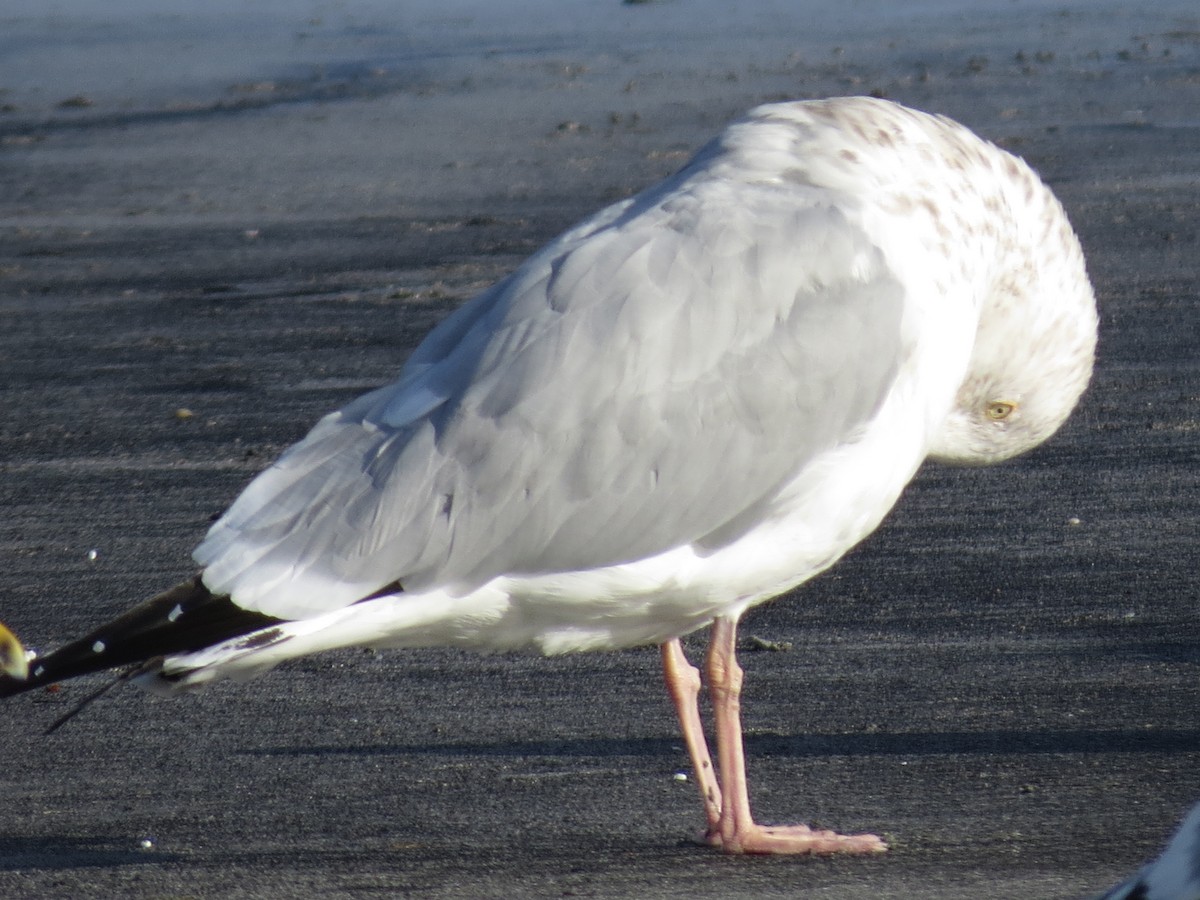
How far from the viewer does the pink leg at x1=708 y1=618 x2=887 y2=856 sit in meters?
4.50

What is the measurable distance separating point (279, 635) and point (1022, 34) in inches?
747

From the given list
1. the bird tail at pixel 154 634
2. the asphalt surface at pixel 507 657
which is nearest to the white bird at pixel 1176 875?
the asphalt surface at pixel 507 657

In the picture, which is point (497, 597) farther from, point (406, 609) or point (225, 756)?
point (225, 756)

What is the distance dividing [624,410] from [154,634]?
1.10 meters

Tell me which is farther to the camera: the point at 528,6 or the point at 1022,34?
the point at 528,6

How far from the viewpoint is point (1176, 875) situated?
8.40 ft

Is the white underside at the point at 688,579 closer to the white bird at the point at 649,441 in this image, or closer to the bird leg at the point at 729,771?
the white bird at the point at 649,441

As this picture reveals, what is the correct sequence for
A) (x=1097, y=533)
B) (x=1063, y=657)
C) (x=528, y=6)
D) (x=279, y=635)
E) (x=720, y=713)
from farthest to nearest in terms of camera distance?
(x=528, y=6) < (x=1097, y=533) < (x=1063, y=657) < (x=720, y=713) < (x=279, y=635)

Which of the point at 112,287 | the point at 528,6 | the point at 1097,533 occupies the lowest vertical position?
the point at 528,6

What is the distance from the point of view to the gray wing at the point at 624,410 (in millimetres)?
4480

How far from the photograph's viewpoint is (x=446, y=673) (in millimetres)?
5621

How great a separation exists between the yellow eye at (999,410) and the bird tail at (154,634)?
1977mm

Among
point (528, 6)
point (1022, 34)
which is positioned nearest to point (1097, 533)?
point (1022, 34)

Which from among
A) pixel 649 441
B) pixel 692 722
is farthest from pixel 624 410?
pixel 692 722
